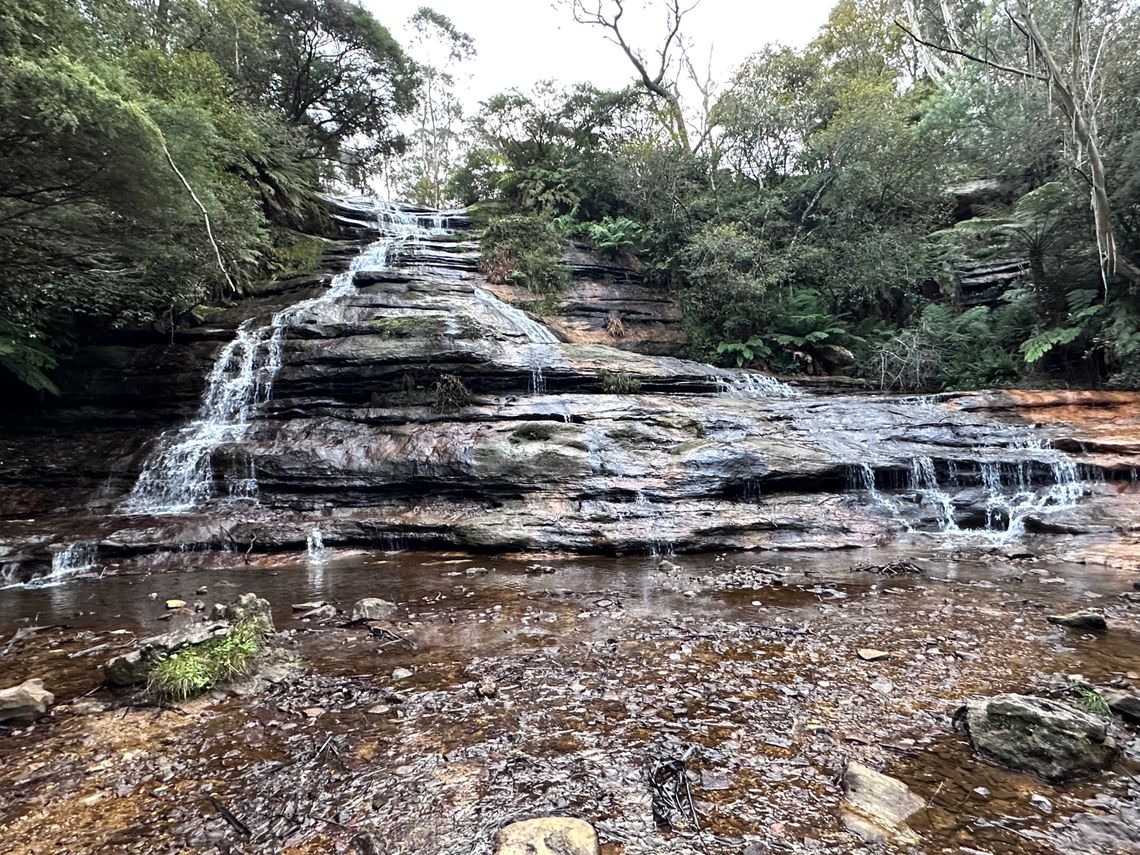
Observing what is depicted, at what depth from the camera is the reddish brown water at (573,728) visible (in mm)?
2250

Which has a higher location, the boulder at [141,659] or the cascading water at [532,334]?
the cascading water at [532,334]

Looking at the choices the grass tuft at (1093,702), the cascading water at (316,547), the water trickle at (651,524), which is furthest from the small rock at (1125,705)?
the cascading water at (316,547)

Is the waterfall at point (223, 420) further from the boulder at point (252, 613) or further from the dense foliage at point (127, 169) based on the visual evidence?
the boulder at point (252, 613)

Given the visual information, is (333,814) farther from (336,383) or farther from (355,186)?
(355,186)

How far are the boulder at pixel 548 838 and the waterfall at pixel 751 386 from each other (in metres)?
11.8

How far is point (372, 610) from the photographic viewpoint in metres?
5.21

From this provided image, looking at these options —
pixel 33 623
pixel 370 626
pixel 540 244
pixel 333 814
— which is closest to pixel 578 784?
pixel 333 814

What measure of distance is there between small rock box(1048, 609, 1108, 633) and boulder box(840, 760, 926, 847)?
3.42 meters

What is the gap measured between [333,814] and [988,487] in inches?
447

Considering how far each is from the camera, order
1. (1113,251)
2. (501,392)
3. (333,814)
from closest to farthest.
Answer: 1. (333,814)
2. (1113,251)
3. (501,392)

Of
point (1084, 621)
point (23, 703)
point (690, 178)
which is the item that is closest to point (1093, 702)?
point (1084, 621)

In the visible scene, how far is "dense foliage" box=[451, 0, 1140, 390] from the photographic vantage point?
12859 millimetres

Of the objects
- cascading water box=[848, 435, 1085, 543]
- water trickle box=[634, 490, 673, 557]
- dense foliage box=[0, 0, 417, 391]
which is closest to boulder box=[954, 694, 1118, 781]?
water trickle box=[634, 490, 673, 557]

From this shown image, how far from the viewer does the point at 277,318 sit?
43.4 feet
